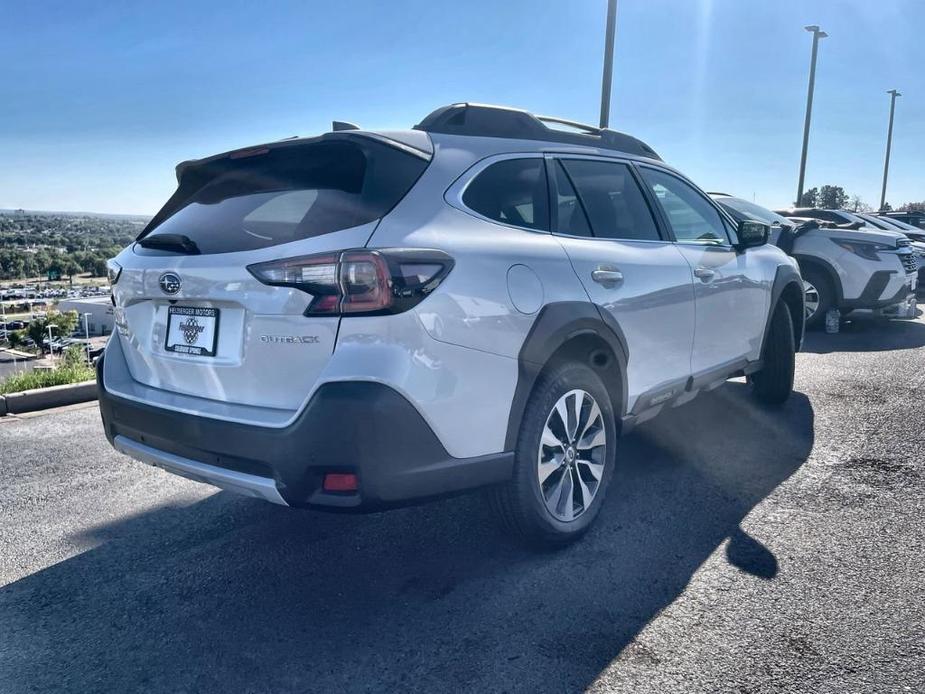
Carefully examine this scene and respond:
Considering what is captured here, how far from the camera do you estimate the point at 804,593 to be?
2762mm

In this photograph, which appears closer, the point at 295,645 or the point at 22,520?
the point at 295,645

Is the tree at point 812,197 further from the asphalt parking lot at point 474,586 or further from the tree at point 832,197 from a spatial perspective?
the asphalt parking lot at point 474,586

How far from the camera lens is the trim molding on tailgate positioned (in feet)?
8.18

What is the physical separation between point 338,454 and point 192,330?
82 centimetres

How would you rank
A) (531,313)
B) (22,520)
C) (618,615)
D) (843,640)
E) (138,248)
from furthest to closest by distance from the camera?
(22,520), (138,248), (531,313), (618,615), (843,640)

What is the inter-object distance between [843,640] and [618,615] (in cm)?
74

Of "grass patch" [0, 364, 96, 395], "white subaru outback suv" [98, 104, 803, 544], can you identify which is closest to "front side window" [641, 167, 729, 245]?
"white subaru outback suv" [98, 104, 803, 544]

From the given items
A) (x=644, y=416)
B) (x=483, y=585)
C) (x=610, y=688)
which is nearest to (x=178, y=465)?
(x=483, y=585)

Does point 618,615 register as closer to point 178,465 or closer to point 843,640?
point 843,640

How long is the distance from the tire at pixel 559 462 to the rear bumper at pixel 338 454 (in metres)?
0.25

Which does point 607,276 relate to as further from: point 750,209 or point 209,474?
point 750,209

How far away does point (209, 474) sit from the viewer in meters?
2.64

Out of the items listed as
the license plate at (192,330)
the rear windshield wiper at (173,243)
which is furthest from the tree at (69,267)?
the license plate at (192,330)

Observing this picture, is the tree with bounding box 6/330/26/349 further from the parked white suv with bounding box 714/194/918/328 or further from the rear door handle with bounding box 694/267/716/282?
the rear door handle with bounding box 694/267/716/282
